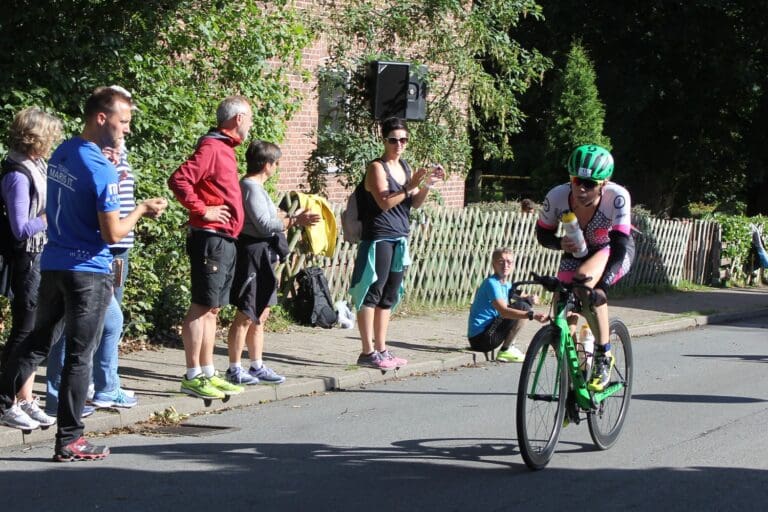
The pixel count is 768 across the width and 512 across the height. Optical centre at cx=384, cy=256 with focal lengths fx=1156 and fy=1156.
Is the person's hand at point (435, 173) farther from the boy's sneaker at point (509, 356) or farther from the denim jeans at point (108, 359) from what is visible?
the denim jeans at point (108, 359)

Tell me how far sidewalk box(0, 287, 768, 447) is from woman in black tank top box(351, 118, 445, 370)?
1.63 feet

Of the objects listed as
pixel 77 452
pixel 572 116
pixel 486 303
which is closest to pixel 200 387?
pixel 77 452

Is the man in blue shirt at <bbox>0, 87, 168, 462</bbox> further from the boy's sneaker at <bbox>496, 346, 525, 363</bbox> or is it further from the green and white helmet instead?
the boy's sneaker at <bbox>496, 346, 525, 363</bbox>

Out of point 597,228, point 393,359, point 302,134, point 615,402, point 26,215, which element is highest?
point 302,134

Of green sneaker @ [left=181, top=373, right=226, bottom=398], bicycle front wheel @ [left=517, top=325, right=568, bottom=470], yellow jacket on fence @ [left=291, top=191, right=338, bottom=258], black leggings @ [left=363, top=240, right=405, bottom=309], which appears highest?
yellow jacket on fence @ [left=291, top=191, right=338, bottom=258]

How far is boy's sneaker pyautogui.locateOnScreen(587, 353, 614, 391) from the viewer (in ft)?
23.3

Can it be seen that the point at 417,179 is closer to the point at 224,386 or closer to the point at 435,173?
the point at 435,173

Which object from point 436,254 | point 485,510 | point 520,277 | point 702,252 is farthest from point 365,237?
point 702,252

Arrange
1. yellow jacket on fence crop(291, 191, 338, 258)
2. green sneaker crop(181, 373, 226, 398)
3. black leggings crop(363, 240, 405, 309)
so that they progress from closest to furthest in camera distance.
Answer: green sneaker crop(181, 373, 226, 398) < black leggings crop(363, 240, 405, 309) < yellow jacket on fence crop(291, 191, 338, 258)

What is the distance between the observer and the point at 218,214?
7910 millimetres

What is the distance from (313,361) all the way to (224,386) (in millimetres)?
2045

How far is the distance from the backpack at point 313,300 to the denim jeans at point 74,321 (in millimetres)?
5806

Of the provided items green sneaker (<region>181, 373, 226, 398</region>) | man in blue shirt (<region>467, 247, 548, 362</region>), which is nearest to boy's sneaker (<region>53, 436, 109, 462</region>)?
green sneaker (<region>181, 373, 226, 398</region>)

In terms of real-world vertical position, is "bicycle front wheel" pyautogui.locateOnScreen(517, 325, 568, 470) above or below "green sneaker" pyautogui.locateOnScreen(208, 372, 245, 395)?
above
